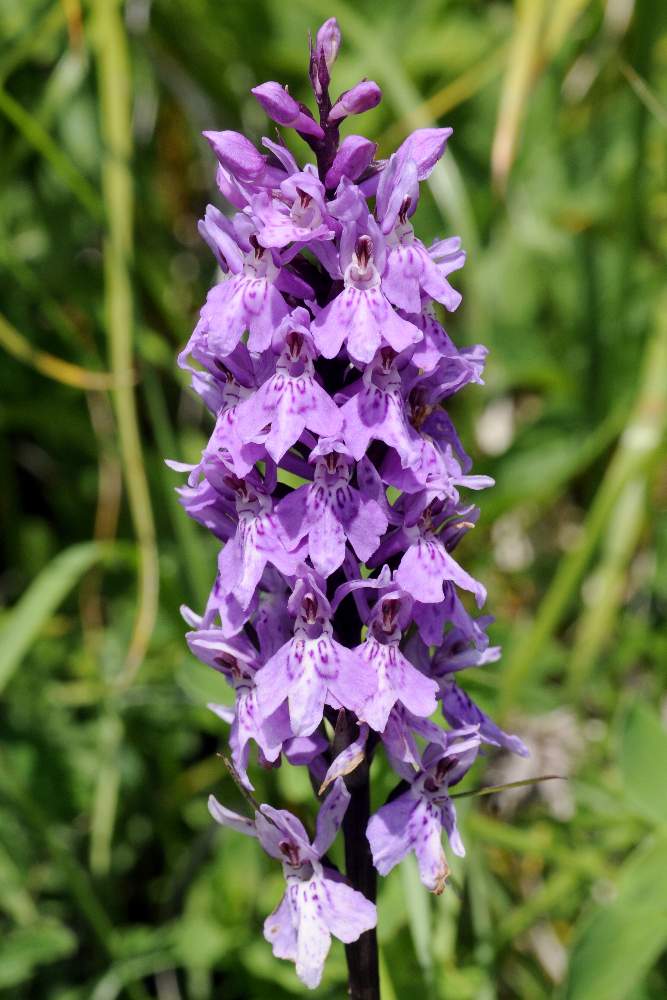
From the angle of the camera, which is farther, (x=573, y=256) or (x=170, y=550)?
(x=573, y=256)

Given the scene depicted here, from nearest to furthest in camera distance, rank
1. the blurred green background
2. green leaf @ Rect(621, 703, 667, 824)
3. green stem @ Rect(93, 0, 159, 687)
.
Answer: green leaf @ Rect(621, 703, 667, 824)
the blurred green background
green stem @ Rect(93, 0, 159, 687)

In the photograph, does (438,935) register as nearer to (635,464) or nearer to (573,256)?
(635,464)

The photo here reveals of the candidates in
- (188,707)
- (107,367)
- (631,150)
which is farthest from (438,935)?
(631,150)

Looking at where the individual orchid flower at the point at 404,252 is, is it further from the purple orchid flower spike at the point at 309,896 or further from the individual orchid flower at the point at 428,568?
the purple orchid flower spike at the point at 309,896

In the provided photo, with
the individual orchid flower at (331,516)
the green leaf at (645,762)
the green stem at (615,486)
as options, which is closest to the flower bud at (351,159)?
the individual orchid flower at (331,516)

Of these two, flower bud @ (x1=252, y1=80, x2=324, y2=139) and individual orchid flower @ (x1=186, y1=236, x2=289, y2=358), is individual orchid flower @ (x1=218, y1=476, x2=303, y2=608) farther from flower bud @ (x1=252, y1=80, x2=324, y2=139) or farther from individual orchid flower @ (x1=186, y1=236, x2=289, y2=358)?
flower bud @ (x1=252, y1=80, x2=324, y2=139)

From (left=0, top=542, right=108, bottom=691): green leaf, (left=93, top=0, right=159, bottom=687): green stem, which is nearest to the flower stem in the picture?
(left=0, top=542, right=108, bottom=691): green leaf

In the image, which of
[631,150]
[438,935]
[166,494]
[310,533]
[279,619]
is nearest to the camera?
[310,533]

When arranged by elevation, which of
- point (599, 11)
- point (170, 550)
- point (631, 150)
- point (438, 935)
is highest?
point (599, 11)
